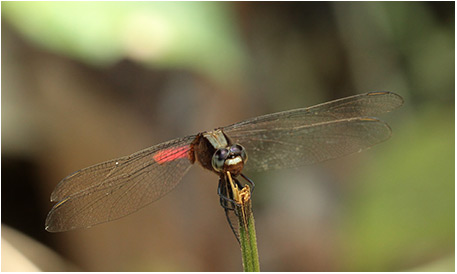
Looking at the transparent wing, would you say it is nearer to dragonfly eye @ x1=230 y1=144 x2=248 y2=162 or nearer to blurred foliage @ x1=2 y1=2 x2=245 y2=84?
dragonfly eye @ x1=230 y1=144 x2=248 y2=162

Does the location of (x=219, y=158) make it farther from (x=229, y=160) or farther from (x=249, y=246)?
(x=249, y=246)

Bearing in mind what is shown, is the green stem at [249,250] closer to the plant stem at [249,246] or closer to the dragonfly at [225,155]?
the plant stem at [249,246]

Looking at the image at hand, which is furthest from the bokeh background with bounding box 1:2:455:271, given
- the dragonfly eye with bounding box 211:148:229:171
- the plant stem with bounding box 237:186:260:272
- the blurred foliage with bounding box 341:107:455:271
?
the plant stem with bounding box 237:186:260:272

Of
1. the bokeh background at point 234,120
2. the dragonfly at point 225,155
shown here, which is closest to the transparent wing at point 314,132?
the dragonfly at point 225,155

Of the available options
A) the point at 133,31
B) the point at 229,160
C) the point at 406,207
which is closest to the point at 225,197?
the point at 229,160

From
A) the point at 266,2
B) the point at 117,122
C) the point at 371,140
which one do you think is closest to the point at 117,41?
the point at 117,122

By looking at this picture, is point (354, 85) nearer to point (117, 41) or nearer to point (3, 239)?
point (117, 41)

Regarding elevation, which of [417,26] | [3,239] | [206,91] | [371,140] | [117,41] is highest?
[417,26]
